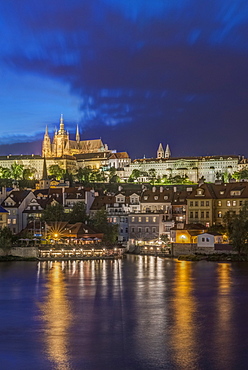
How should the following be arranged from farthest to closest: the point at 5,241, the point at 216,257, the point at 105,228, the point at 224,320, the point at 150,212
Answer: the point at 150,212, the point at 105,228, the point at 5,241, the point at 216,257, the point at 224,320

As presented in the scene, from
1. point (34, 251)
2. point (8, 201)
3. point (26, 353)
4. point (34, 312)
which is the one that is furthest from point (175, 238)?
point (26, 353)

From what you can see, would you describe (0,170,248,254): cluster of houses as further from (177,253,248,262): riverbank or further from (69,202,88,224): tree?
(69,202,88,224): tree

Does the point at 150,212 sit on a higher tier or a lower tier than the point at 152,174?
lower

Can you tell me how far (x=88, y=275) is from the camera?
1382 inches

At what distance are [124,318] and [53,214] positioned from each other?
27582mm

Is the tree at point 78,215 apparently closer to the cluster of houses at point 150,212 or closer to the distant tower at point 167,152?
the cluster of houses at point 150,212

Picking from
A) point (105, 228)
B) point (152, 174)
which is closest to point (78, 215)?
point (105, 228)

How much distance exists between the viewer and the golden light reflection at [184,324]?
18688 mm

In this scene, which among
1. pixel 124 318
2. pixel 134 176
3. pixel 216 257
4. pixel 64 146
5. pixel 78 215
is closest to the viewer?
A: pixel 124 318

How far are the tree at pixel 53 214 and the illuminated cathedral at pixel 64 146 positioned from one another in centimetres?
12478

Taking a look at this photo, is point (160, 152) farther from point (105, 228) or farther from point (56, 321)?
point (56, 321)

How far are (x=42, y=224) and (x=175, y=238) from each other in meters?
11.3

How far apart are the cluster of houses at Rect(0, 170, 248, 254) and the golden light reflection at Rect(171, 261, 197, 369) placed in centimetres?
1307

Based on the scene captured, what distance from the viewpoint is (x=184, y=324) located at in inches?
898
